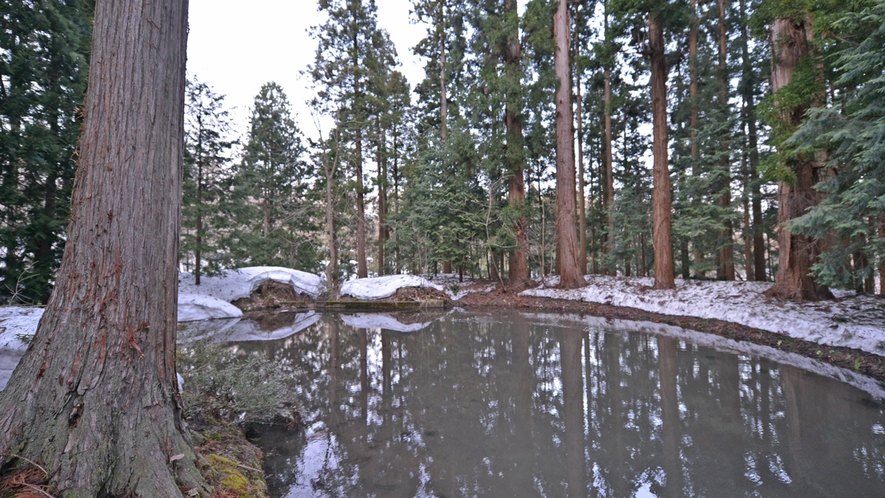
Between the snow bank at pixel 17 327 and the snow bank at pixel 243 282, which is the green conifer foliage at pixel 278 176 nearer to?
the snow bank at pixel 243 282

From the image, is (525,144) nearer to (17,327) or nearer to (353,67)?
(353,67)

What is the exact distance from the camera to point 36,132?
650cm

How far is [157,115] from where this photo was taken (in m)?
2.29

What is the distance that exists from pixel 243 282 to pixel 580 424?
1456cm

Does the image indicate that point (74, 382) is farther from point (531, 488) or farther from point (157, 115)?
point (531, 488)

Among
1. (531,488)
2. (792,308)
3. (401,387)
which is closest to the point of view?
(531,488)

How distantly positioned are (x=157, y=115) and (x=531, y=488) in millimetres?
3526

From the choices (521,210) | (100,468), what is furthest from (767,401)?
(521,210)

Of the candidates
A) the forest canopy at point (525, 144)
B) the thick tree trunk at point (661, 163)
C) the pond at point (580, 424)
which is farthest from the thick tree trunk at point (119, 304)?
the thick tree trunk at point (661, 163)

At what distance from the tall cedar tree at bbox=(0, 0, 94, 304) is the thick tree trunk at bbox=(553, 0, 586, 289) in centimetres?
1298

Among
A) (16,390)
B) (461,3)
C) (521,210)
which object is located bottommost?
(16,390)

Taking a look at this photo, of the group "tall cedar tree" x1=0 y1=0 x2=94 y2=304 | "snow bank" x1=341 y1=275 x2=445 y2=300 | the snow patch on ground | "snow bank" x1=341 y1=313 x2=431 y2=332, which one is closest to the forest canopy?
"tall cedar tree" x1=0 y1=0 x2=94 y2=304

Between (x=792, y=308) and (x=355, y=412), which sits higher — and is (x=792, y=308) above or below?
above

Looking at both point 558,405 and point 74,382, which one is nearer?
point 74,382
